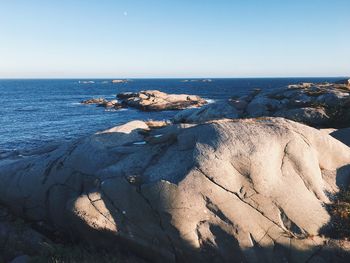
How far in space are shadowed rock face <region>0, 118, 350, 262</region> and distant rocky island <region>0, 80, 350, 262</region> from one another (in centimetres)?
3

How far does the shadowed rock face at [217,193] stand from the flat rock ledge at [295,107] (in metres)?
8.75

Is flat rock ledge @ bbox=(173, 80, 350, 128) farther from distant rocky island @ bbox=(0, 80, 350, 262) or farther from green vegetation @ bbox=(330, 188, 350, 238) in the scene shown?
green vegetation @ bbox=(330, 188, 350, 238)

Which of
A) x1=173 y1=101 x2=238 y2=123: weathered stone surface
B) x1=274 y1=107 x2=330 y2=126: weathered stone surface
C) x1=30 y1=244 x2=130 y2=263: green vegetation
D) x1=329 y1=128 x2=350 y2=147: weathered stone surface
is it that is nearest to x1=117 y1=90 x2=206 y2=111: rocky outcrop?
x1=173 y1=101 x2=238 y2=123: weathered stone surface

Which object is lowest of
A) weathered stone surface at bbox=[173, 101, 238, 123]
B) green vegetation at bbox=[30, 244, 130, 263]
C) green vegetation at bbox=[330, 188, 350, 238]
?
green vegetation at bbox=[30, 244, 130, 263]

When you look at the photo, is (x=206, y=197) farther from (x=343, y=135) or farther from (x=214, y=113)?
(x=214, y=113)

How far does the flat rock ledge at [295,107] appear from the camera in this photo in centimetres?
2312

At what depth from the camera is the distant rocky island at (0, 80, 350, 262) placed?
1208 cm

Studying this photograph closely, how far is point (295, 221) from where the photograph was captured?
40.3 ft

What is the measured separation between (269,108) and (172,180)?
51.9ft

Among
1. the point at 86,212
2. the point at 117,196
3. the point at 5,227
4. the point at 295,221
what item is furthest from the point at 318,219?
the point at 5,227

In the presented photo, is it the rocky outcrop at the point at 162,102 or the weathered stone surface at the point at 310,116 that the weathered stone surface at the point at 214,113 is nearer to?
the weathered stone surface at the point at 310,116

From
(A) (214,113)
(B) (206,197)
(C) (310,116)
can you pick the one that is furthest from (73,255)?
(C) (310,116)

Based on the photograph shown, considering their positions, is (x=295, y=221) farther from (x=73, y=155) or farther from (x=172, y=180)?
(x=73, y=155)

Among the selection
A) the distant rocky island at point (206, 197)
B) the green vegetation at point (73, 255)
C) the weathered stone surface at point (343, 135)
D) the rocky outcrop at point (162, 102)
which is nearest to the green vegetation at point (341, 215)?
the distant rocky island at point (206, 197)
